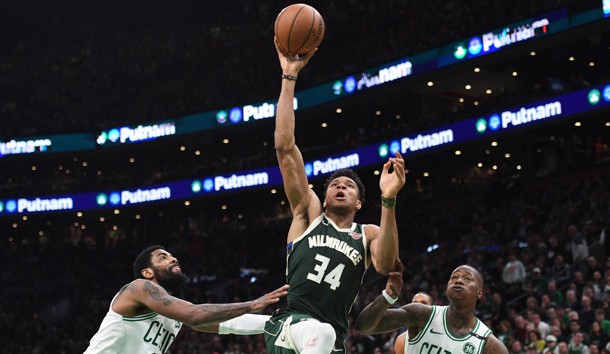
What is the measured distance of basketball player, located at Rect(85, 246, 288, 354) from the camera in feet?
21.1

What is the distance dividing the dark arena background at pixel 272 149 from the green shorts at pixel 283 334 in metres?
8.84

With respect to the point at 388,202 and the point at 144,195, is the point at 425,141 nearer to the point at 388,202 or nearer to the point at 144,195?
the point at 144,195

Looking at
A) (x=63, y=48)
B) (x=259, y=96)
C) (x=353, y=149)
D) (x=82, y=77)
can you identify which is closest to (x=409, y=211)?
(x=353, y=149)

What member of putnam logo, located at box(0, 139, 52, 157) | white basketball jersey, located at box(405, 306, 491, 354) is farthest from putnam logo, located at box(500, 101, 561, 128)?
putnam logo, located at box(0, 139, 52, 157)

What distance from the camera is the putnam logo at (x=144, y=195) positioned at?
36750mm

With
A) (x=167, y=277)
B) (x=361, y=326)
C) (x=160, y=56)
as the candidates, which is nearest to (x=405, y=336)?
(x=361, y=326)

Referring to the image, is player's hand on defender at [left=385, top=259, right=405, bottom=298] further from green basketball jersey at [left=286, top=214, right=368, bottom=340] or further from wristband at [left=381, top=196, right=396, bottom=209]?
wristband at [left=381, top=196, right=396, bottom=209]

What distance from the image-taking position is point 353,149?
31031mm

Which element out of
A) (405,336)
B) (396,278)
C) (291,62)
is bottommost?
(405,336)

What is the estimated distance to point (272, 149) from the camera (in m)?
38.3

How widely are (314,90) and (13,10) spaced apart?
22.2m

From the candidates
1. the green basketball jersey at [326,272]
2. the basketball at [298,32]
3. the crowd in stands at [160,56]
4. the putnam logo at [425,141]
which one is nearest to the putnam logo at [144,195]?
the crowd in stands at [160,56]

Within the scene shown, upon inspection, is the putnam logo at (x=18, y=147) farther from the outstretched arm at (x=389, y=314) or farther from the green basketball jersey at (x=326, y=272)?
the green basketball jersey at (x=326, y=272)

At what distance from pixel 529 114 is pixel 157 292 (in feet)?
66.2
